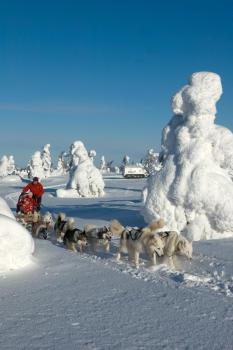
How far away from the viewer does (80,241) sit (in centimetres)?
1020

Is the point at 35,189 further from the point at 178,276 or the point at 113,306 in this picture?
the point at 113,306

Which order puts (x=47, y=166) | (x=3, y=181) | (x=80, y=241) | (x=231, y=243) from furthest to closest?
(x=47, y=166), (x=3, y=181), (x=231, y=243), (x=80, y=241)

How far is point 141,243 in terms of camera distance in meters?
8.73

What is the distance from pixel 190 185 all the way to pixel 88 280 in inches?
225

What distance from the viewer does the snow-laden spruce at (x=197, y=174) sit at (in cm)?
1178

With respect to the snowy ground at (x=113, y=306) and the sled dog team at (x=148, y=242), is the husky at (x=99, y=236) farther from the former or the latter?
the snowy ground at (x=113, y=306)

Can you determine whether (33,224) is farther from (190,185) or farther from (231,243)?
(231,243)

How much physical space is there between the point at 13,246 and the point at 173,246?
120 inches

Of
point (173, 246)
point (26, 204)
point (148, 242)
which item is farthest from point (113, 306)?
point (26, 204)

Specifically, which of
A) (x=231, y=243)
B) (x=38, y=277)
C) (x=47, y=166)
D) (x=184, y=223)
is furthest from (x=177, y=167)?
(x=47, y=166)

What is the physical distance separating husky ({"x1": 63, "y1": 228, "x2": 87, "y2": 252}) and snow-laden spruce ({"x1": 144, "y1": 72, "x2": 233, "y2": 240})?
2832 millimetres

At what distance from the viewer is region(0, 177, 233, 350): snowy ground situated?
4602mm

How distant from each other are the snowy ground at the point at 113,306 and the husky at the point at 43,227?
135 inches

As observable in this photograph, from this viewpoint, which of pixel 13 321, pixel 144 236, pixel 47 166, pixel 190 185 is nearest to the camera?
pixel 13 321
